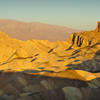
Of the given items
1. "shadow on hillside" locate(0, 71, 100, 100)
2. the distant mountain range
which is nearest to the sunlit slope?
"shadow on hillside" locate(0, 71, 100, 100)

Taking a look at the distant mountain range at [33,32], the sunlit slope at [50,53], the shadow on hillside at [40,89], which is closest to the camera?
the shadow on hillside at [40,89]

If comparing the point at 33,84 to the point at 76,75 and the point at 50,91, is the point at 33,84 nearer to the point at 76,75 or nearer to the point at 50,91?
the point at 50,91

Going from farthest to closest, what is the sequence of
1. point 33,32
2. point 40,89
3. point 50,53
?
point 33,32
point 50,53
point 40,89

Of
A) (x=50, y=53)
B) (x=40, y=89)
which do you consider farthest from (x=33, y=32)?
(x=40, y=89)

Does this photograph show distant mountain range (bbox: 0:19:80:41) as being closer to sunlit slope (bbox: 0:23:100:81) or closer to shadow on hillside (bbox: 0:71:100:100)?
sunlit slope (bbox: 0:23:100:81)

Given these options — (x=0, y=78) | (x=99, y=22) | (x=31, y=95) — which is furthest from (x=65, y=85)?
(x=99, y=22)

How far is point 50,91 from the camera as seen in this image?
4.15 m

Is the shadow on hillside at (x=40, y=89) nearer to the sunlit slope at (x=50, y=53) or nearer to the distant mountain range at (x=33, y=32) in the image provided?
the sunlit slope at (x=50, y=53)

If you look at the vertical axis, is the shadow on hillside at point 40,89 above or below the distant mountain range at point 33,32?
below

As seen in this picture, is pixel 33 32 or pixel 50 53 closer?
pixel 50 53

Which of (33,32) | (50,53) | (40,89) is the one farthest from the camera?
(33,32)

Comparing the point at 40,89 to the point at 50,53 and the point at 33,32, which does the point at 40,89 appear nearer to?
the point at 50,53

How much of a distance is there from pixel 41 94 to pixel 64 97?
2.65 ft

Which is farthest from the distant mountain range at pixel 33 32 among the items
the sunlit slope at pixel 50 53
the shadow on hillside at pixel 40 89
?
the shadow on hillside at pixel 40 89
